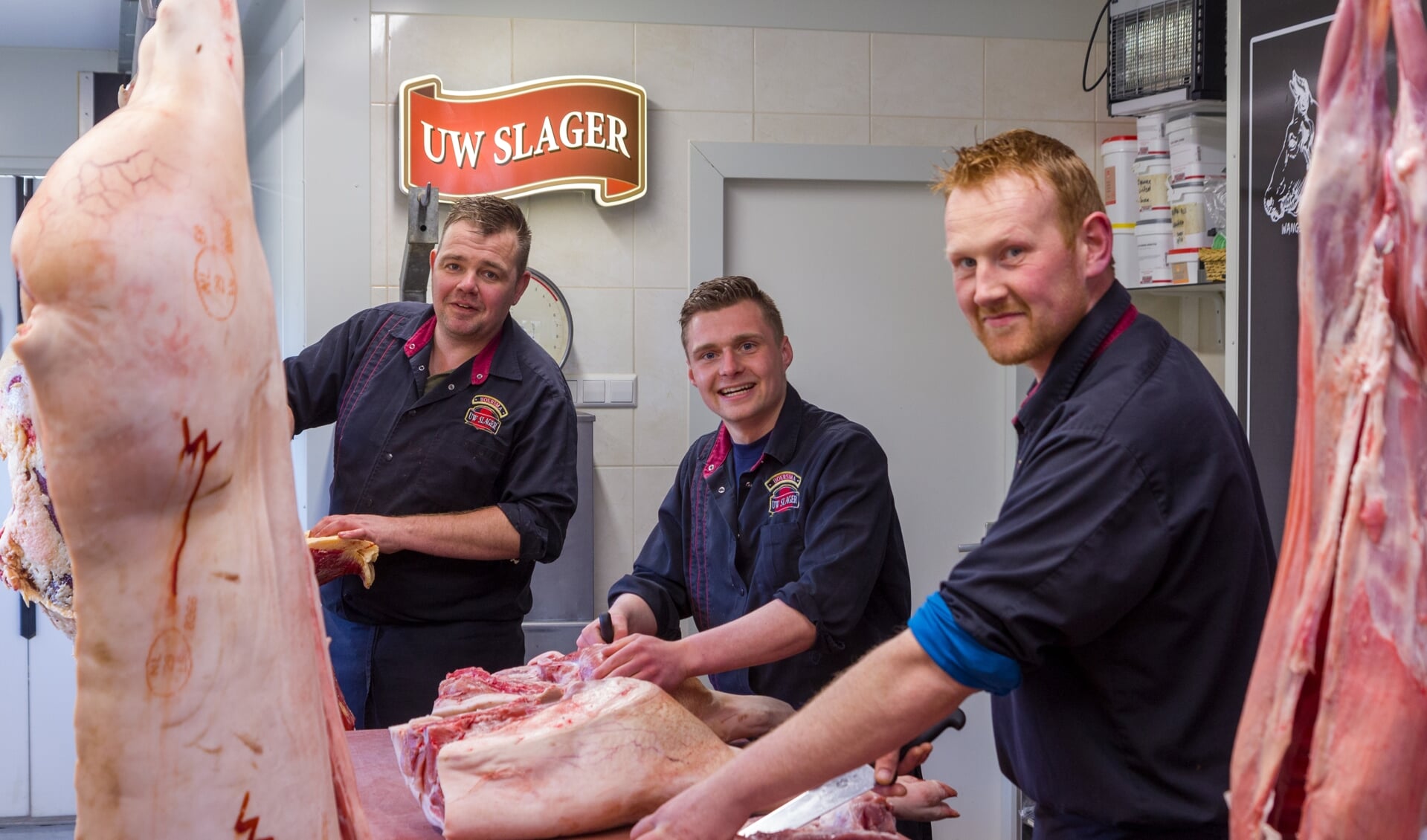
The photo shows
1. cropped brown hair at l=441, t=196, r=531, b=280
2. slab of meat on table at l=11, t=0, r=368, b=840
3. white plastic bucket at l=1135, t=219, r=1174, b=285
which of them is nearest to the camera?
slab of meat on table at l=11, t=0, r=368, b=840

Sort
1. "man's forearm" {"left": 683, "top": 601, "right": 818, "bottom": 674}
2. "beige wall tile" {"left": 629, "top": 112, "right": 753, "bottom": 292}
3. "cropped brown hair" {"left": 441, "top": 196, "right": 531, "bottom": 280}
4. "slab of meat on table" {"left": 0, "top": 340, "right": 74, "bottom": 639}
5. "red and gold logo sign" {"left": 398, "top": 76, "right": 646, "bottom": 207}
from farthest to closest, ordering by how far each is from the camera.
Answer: "beige wall tile" {"left": 629, "top": 112, "right": 753, "bottom": 292} → "red and gold logo sign" {"left": 398, "top": 76, "right": 646, "bottom": 207} → "cropped brown hair" {"left": 441, "top": 196, "right": 531, "bottom": 280} → "man's forearm" {"left": 683, "top": 601, "right": 818, "bottom": 674} → "slab of meat on table" {"left": 0, "top": 340, "right": 74, "bottom": 639}

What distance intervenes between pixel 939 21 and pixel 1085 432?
326 cm

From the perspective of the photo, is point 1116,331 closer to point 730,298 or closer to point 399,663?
point 730,298

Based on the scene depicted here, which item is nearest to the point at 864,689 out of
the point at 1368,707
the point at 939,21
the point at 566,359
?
the point at 1368,707

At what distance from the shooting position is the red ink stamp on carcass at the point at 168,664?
81cm

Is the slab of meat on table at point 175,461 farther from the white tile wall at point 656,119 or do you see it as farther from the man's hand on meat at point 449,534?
the white tile wall at point 656,119

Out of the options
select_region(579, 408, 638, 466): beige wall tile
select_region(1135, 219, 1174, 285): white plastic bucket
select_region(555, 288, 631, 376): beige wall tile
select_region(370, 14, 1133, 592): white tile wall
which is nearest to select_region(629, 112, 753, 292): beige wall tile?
select_region(370, 14, 1133, 592): white tile wall

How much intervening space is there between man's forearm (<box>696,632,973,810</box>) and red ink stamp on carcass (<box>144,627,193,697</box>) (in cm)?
79

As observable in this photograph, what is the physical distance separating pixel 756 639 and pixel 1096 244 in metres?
0.98

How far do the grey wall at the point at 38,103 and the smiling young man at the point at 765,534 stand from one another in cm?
403

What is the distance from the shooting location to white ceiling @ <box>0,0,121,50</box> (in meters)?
4.65

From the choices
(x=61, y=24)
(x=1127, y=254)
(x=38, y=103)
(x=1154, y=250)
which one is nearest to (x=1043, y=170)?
(x=1154, y=250)

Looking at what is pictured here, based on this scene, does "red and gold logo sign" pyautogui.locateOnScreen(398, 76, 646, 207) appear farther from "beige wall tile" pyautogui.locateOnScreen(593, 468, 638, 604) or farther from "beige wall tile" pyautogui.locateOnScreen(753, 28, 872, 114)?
"beige wall tile" pyautogui.locateOnScreen(593, 468, 638, 604)

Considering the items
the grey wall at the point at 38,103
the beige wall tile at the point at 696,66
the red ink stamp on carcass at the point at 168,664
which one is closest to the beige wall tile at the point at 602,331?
the beige wall tile at the point at 696,66
